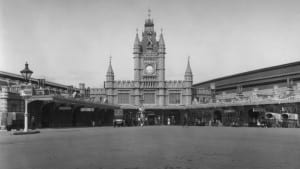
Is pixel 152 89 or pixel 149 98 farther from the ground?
pixel 152 89

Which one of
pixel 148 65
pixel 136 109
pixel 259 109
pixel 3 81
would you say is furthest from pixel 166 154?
pixel 148 65

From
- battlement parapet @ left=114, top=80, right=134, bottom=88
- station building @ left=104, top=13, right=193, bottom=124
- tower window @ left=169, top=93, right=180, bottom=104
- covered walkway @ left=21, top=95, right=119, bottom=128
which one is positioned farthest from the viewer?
battlement parapet @ left=114, top=80, right=134, bottom=88

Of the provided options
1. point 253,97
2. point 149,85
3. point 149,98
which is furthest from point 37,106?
point 149,85

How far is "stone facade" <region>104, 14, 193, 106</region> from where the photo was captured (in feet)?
351

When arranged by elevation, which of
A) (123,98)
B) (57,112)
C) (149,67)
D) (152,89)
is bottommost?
(57,112)

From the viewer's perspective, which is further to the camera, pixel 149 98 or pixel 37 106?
pixel 149 98

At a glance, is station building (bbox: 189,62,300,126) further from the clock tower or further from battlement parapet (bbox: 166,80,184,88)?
the clock tower

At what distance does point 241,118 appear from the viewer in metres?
77.8

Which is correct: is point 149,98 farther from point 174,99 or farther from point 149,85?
point 174,99

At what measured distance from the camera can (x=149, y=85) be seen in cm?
10881

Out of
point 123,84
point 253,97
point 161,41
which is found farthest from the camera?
point 161,41

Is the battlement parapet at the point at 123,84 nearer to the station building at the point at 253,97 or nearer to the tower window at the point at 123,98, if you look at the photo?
the tower window at the point at 123,98

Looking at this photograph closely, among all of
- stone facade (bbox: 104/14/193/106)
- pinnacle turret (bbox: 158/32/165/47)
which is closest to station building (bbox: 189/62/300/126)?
stone facade (bbox: 104/14/193/106)

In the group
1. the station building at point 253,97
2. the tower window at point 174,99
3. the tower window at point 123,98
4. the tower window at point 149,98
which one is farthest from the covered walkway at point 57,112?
the tower window at point 174,99
